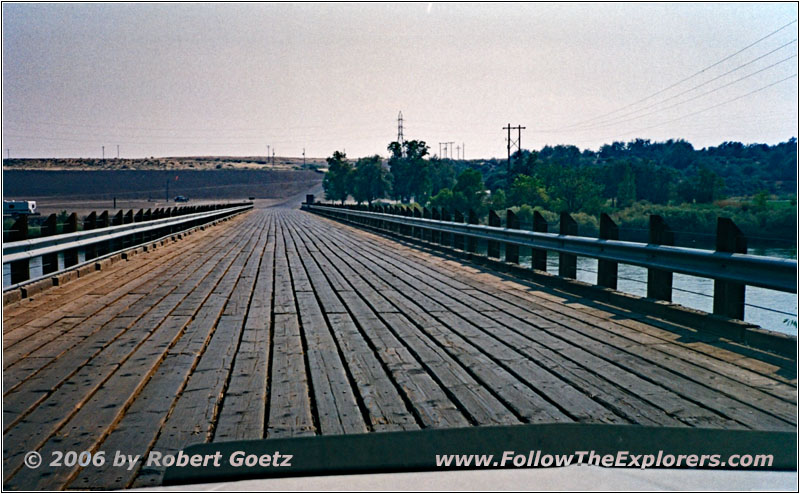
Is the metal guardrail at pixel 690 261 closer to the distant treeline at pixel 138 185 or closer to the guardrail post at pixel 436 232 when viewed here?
the guardrail post at pixel 436 232

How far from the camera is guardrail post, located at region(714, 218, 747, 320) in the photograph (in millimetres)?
6414

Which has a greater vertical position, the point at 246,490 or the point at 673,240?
the point at 673,240

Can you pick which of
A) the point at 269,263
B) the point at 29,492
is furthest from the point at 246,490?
the point at 269,263

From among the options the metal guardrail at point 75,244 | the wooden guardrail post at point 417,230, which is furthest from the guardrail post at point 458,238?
the metal guardrail at point 75,244

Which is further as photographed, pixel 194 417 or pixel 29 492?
pixel 194 417

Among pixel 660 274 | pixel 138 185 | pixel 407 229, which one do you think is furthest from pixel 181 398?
pixel 138 185

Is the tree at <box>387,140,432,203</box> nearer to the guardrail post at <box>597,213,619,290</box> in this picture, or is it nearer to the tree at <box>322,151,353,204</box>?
the tree at <box>322,151,353,204</box>

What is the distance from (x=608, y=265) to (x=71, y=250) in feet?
25.7

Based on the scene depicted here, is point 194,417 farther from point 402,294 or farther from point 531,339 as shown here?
point 402,294

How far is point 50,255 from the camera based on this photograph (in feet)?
33.0

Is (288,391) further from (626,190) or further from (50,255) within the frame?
(626,190)

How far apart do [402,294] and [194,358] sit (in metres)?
4.11

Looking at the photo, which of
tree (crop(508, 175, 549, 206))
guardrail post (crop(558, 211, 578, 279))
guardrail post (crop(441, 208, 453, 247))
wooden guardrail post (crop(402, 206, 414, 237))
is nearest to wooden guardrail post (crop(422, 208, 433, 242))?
guardrail post (crop(441, 208, 453, 247))

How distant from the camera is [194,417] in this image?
398cm
